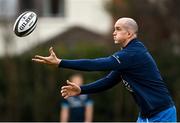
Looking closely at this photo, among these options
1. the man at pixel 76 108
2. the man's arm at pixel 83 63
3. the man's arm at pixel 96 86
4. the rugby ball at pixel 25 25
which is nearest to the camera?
the man's arm at pixel 83 63

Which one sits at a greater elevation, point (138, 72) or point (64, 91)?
point (138, 72)

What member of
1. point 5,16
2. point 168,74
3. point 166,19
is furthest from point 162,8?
point 5,16

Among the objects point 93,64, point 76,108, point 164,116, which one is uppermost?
point 93,64

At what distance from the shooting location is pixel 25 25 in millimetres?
8875

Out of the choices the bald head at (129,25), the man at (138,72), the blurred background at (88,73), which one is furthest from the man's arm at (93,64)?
the blurred background at (88,73)

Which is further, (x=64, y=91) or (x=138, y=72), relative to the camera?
(x=64, y=91)

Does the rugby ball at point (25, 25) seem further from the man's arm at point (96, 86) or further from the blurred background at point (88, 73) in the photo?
the blurred background at point (88, 73)

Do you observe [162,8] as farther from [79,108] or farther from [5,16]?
[79,108]

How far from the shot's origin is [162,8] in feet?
78.4

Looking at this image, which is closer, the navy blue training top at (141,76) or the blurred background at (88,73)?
the navy blue training top at (141,76)

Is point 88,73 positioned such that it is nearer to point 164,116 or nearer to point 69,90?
point 69,90

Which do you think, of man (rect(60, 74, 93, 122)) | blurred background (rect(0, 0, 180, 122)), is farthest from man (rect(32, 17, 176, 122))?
blurred background (rect(0, 0, 180, 122))

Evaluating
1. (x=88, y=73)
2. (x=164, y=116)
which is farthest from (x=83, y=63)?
(x=88, y=73)

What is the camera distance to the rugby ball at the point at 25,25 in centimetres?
883
